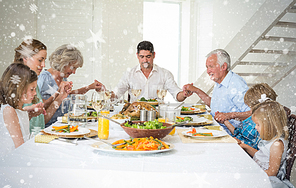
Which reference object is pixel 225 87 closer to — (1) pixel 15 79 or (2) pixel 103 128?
(2) pixel 103 128

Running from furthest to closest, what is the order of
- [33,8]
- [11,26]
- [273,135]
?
[33,8] → [11,26] → [273,135]

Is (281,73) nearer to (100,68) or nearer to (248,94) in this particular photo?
(248,94)

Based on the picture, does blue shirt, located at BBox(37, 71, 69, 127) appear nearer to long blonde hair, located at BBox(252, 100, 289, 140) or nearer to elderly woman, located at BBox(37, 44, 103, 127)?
elderly woman, located at BBox(37, 44, 103, 127)

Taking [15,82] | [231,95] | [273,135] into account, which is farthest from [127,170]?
[231,95]

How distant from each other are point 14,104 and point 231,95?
173cm

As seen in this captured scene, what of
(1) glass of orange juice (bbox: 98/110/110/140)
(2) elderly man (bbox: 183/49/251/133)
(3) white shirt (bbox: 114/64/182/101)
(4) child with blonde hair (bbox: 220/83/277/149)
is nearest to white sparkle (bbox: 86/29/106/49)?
(3) white shirt (bbox: 114/64/182/101)

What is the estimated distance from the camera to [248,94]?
1.82 meters

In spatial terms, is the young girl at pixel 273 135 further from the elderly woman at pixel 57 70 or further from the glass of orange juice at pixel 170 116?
the elderly woman at pixel 57 70

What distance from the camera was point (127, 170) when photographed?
86 centimetres

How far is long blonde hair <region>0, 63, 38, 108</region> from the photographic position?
158cm

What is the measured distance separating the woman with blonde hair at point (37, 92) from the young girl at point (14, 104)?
17 cm

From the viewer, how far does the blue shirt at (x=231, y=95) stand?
227cm

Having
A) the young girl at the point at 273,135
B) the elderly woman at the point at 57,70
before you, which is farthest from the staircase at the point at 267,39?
the young girl at the point at 273,135

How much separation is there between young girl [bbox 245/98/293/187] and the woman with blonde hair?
1.31 m
